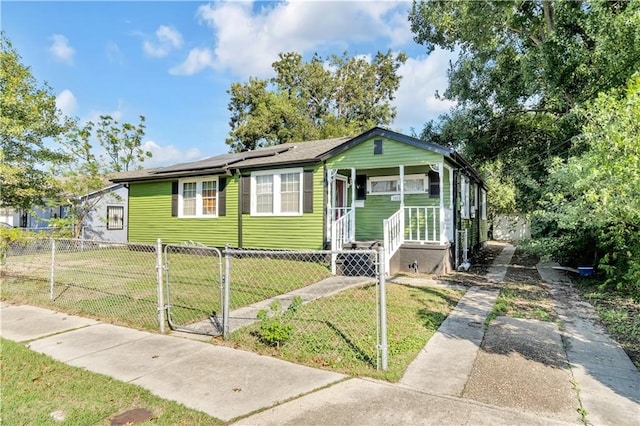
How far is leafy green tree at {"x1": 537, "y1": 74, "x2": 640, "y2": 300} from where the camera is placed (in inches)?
158

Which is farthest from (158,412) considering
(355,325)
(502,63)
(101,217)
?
(101,217)

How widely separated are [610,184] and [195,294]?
7.17m

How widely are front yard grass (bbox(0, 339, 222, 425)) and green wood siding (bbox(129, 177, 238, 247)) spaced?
8648 millimetres

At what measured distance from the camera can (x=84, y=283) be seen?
7.84 meters

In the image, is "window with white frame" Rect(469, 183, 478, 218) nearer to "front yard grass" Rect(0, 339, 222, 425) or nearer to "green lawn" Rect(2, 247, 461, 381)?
"green lawn" Rect(2, 247, 461, 381)

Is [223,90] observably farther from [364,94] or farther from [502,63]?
[502,63]

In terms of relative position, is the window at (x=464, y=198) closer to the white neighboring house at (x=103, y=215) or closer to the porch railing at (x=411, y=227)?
the porch railing at (x=411, y=227)

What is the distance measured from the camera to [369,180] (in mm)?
11516

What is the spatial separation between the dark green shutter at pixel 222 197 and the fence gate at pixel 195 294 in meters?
1.90

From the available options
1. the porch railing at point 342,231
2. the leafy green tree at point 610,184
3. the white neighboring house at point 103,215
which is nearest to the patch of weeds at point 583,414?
the leafy green tree at point 610,184

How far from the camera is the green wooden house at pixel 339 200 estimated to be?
9.73m

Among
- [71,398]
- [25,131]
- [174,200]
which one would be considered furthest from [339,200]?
[25,131]

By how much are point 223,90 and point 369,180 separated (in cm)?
2444

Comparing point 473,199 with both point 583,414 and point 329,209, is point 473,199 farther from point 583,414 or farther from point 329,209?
point 583,414
